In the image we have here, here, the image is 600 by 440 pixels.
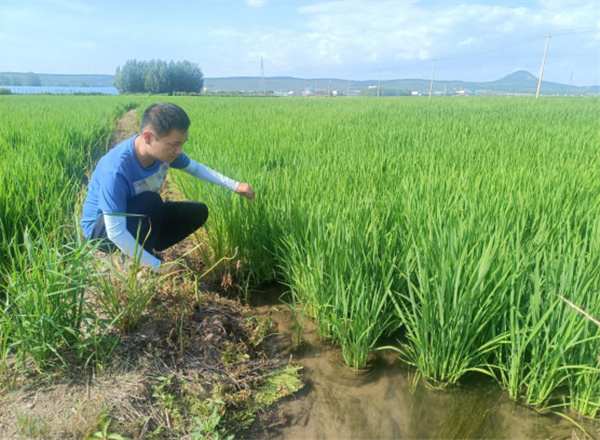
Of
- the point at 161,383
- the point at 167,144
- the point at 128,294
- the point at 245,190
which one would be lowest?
the point at 161,383

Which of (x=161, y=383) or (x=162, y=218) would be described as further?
(x=162, y=218)

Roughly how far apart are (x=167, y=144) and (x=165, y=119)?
12 cm

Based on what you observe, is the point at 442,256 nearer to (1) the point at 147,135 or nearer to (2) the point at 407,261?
(2) the point at 407,261

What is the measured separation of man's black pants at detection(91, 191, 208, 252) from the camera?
6.89ft

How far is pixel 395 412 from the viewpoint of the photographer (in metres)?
1.49

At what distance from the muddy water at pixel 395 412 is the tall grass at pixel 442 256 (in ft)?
0.23

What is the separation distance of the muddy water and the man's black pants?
118 centimetres

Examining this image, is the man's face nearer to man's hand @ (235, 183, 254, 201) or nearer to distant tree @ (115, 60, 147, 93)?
man's hand @ (235, 183, 254, 201)

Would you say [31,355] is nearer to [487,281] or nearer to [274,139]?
[487,281]

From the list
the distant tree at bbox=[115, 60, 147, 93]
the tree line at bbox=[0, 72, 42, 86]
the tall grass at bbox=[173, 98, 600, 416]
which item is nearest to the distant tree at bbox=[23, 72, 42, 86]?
the tree line at bbox=[0, 72, 42, 86]

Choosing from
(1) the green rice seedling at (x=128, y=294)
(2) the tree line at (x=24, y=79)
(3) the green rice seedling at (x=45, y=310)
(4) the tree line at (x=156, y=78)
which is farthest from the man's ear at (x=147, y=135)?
(2) the tree line at (x=24, y=79)

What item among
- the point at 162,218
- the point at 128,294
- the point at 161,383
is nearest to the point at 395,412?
the point at 161,383

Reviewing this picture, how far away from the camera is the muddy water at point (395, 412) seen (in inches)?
54.9

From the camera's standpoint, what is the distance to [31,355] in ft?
4.61
